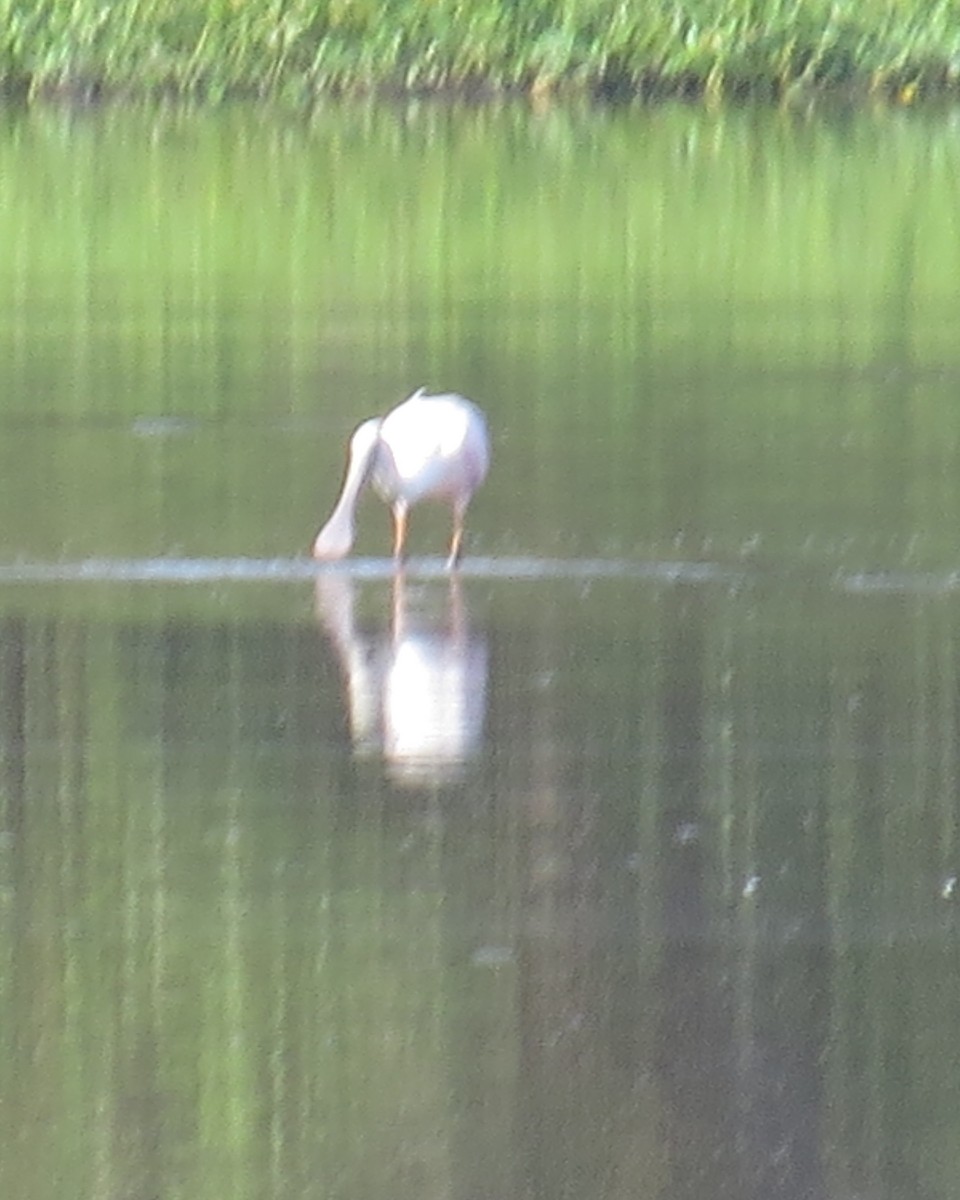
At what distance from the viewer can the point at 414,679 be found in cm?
882

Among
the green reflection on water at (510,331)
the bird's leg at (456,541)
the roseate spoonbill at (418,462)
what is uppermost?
the roseate spoonbill at (418,462)

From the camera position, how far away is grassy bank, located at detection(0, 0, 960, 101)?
30031mm

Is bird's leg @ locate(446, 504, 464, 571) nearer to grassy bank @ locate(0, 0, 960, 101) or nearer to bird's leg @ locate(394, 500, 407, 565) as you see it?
bird's leg @ locate(394, 500, 407, 565)

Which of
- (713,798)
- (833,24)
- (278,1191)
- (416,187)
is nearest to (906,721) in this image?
(713,798)

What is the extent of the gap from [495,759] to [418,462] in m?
2.65

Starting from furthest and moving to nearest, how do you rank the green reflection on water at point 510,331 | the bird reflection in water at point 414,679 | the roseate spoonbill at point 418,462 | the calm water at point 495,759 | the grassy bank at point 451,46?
the grassy bank at point 451,46 → the green reflection on water at point 510,331 → the roseate spoonbill at point 418,462 → the bird reflection in water at point 414,679 → the calm water at point 495,759

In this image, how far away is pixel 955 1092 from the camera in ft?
19.0

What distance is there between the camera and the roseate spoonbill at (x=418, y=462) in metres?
10.5

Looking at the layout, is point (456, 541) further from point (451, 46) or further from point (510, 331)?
point (451, 46)

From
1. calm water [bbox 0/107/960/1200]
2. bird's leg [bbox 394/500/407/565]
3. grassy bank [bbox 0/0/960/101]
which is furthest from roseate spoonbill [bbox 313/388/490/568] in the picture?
grassy bank [bbox 0/0/960/101]

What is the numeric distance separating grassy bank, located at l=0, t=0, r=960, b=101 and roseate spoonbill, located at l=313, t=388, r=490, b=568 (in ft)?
64.3

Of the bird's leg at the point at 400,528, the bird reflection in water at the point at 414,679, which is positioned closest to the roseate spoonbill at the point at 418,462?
the bird's leg at the point at 400,528

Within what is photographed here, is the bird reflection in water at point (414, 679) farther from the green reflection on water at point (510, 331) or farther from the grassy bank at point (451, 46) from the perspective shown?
the grassy bank at point (451, 46)

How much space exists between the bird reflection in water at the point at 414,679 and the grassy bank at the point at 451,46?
20.4 m
